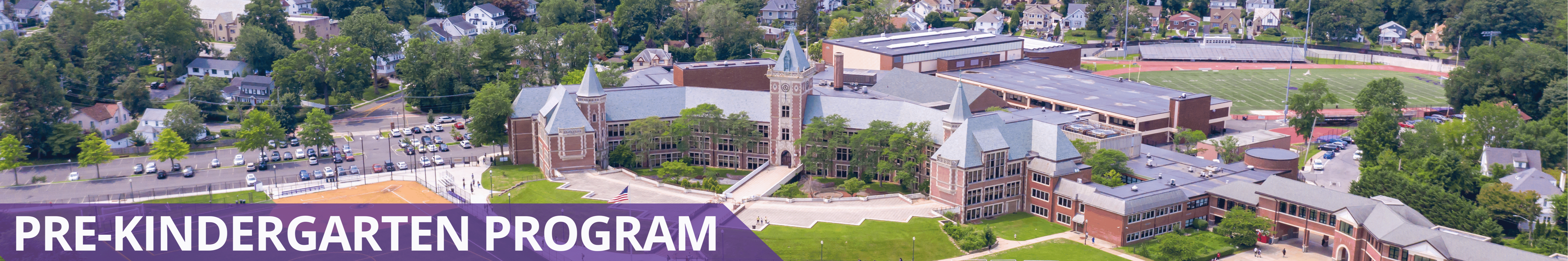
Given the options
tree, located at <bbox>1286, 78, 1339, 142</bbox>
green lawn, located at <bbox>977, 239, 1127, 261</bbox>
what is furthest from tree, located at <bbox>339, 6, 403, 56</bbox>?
tree, located at <bbox>1286, 78, 1339, 142</bbox>

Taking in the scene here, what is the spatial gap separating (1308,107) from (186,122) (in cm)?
13116

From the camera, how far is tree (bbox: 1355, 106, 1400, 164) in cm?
13175

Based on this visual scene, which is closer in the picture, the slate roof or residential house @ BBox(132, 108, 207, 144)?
residential house @ BBox(132, 108, 207, 144)

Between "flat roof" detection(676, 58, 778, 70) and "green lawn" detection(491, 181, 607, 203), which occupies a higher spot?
"flat roof" detection(676, 58, 778, 70)

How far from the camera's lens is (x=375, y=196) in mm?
120062

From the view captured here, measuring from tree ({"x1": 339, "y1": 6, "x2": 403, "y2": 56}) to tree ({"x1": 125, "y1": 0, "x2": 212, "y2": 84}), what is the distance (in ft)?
73.1

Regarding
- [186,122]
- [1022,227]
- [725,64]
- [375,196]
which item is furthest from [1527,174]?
[186,122]

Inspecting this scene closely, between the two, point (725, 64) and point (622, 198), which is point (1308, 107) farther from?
point (622, 198)

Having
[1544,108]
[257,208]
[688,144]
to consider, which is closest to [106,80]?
[257,208]

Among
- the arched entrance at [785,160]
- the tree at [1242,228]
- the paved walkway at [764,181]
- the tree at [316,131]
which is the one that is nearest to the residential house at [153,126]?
the tree at [316,131]

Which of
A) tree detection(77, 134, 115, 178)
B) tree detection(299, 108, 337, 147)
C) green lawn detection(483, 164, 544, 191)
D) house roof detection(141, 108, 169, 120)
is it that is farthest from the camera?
house roof detection(141, 108, 169, 120)

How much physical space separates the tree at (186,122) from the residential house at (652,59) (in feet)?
199

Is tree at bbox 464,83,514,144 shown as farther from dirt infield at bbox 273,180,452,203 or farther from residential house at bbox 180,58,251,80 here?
residential house at bbox 180,58,251,80

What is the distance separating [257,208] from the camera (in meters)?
115
